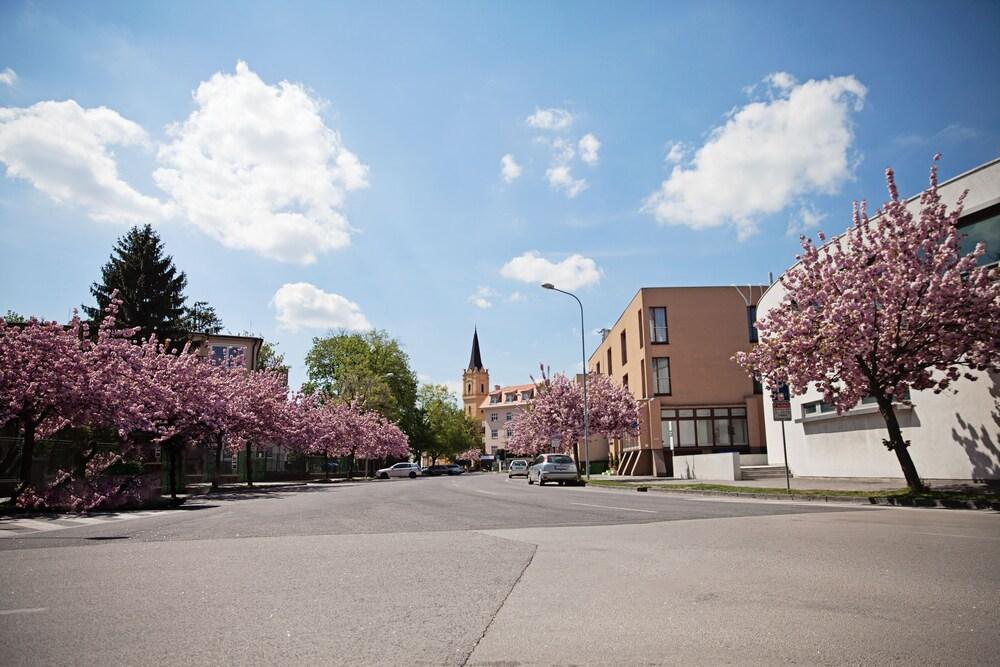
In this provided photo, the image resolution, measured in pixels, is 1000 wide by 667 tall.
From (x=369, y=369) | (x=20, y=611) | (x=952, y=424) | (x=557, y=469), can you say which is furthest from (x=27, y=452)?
(x=369, y=369)

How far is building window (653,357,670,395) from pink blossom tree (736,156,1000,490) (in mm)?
27595

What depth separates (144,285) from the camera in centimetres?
4581

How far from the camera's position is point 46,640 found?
15.8 ft

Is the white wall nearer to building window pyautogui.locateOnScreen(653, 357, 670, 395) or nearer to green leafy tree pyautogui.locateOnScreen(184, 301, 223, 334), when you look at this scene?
building window pyautogui.locateOnScreen(653, 357, 670, 395)

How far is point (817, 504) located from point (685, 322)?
3075 cm

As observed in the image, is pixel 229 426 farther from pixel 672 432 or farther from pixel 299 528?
pixel 672 432

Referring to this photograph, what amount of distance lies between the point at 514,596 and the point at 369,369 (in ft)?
234

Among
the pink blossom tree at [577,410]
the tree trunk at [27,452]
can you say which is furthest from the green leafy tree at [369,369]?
the tree trunk at [27,452]

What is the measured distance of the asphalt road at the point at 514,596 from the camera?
4520 mm

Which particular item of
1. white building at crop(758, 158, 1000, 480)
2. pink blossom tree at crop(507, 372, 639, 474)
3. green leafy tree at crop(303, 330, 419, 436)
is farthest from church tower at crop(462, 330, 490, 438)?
white building at crop(758, 158, 1000, 480)

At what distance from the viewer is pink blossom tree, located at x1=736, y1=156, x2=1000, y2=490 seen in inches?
627

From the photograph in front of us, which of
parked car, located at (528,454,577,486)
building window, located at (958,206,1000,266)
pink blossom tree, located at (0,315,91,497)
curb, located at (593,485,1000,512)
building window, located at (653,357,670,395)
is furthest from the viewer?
building window, located at (653,357,670,395)

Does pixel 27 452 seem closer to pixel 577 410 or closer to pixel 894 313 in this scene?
pixel 894 313

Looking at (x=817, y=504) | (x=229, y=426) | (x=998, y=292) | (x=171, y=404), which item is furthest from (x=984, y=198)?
(x=229, y=426)
